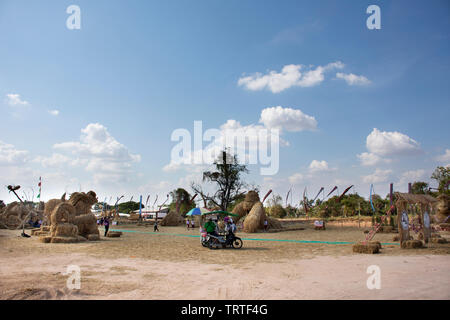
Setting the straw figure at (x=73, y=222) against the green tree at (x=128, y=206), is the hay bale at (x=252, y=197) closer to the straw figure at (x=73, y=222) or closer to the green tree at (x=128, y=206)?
the straw figure at (x=73, y=222)

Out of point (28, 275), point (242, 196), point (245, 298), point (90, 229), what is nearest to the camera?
point (245, 298)

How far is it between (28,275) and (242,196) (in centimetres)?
3665

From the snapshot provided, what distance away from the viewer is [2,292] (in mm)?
5742

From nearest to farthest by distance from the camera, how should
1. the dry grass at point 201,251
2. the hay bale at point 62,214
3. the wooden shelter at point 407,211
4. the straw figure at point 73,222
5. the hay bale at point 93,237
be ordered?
1. the dry grass at point 201,251
2. the wooden shelter at point 407,211
3. the straw figure at point 73,222
4. the hay bale at point 62,214
5. the hay bale at point 93,237

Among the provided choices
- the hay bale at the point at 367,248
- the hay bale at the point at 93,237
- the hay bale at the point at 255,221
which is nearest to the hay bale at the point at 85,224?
the hay bale at the point at 93,237

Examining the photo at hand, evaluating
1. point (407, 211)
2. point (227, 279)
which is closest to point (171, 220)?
point (407, 211)

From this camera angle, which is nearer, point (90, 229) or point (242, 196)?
point (90, 229)

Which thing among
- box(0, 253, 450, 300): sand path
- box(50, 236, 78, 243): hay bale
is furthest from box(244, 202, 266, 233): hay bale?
box(0, 253, 450, 300): sand path

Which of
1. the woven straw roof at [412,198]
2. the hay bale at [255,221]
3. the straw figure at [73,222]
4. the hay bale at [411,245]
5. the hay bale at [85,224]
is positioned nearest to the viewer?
the hay bale at [411,245]

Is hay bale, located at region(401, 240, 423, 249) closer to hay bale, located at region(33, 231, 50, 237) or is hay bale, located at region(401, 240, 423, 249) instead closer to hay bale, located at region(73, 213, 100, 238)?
hay bale, located at region(73, 213, 100, 238)

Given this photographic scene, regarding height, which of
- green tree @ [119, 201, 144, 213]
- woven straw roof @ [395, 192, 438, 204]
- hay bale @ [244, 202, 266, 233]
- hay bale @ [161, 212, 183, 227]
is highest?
woven straw roof @ [395, 192, 438, 204]
